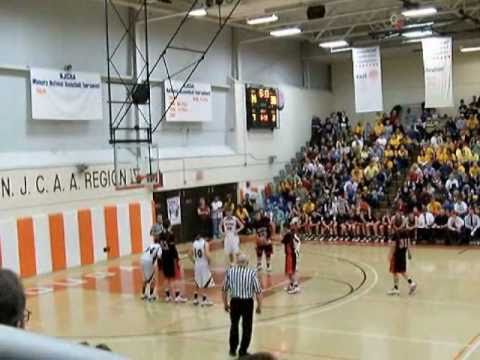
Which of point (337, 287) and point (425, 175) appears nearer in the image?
point (337, 287)

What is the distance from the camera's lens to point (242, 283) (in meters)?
9.58

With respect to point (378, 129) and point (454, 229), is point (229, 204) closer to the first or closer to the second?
point (454, 229)

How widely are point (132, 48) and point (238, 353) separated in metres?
14.6

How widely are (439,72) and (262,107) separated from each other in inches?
290

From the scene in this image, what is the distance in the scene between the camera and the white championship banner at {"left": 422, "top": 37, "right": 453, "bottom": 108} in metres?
23.4

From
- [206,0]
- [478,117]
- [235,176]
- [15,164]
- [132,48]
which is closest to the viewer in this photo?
[15,164]

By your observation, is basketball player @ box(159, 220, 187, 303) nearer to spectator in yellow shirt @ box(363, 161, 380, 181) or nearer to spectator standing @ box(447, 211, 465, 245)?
spectator standing @ box(447, 211, 465, 245)

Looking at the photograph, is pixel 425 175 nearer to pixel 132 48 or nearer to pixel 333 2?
pixel 333 2

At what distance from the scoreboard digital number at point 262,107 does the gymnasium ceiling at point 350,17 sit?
2.36m

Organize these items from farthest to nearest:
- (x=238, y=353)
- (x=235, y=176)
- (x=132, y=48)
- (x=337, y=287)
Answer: (x=235, y=176) → (x=132, y=48) → (x=337, y=287) → (x=238, y=353)

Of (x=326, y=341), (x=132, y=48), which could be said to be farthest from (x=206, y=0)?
(x=326, y=341)

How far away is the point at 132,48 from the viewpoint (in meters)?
22.5

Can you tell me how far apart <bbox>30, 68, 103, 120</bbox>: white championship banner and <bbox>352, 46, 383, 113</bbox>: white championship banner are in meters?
9.43

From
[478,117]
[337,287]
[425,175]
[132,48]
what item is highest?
[132,48]
